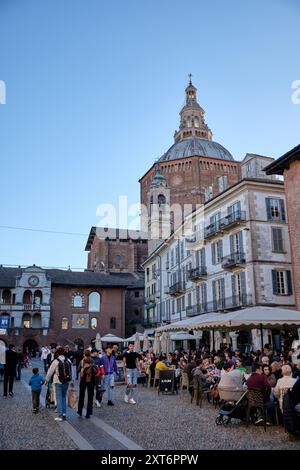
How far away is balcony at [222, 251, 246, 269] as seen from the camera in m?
31.0

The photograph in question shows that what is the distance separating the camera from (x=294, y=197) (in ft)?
72.9

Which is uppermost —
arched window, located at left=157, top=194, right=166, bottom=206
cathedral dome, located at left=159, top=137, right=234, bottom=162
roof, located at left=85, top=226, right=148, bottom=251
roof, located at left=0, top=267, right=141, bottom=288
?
cathedral dome, located at left=159, top=137, right=234, bottom=162

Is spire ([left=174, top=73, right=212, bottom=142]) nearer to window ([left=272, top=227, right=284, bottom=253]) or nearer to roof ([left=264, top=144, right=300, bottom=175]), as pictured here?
window ([left=272, top=227, right=284, bottom=253])

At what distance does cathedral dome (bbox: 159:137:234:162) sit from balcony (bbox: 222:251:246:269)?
45.4m

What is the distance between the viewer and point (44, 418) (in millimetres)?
10734

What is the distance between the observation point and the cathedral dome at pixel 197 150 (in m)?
77.0

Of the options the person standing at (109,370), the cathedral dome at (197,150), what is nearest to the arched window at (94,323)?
the cathedral dome at (197,150)

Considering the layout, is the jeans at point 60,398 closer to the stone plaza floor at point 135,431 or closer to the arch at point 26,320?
the stone plaza floor at point 135,431

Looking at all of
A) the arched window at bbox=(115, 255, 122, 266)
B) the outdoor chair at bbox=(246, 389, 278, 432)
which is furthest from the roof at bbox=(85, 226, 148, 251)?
the outdoor chair at bbox=(246, 389, 278, 432)

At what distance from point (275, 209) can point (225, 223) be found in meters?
3.75

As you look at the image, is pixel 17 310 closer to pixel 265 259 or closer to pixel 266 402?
pixel 265 259

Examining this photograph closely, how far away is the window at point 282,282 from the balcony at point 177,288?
12.3 meters
